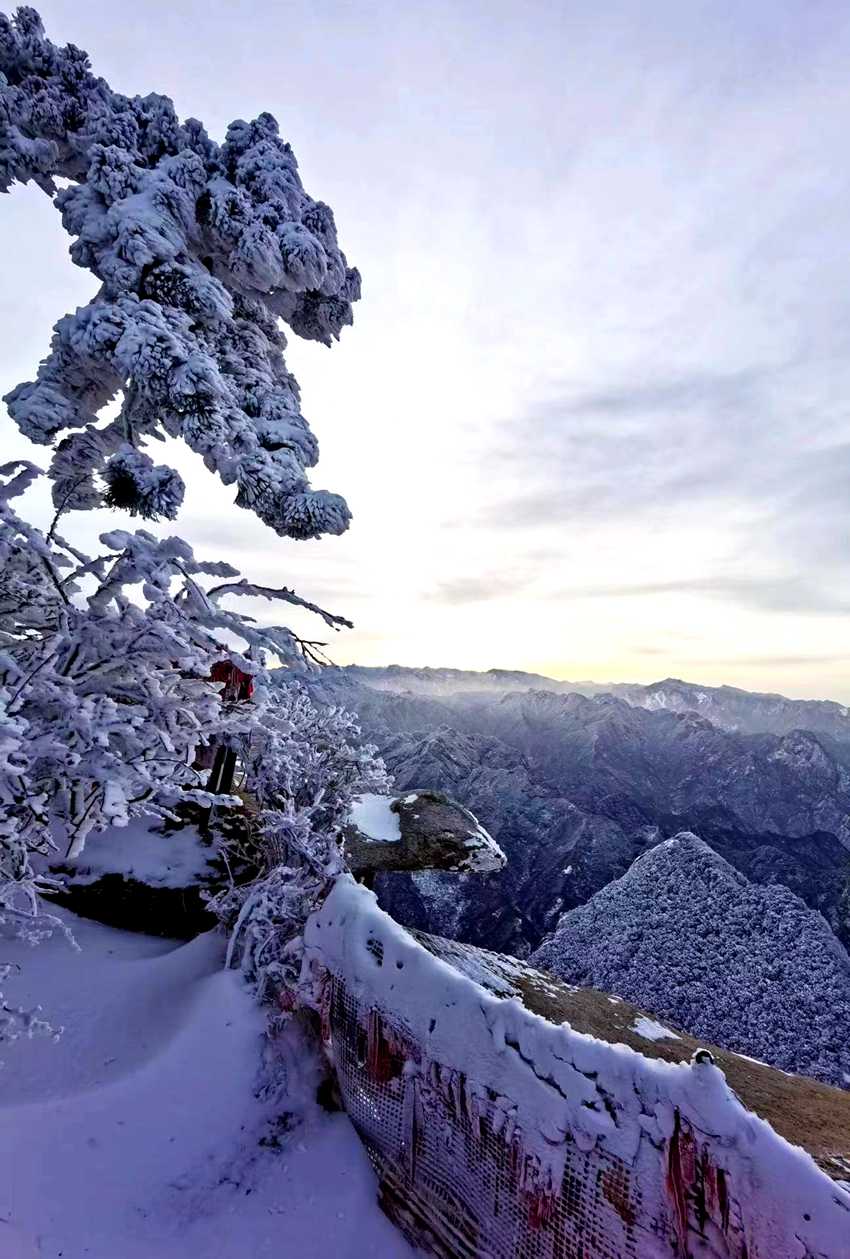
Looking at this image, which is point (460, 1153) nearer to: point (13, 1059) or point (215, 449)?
point (13, 1059)

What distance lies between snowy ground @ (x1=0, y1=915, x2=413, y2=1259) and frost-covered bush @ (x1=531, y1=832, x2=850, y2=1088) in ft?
141

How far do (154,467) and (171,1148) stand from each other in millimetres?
6285

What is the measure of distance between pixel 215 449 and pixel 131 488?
3.46 ft

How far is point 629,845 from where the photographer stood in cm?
8600

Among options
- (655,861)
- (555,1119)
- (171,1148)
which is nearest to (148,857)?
(171,1148)

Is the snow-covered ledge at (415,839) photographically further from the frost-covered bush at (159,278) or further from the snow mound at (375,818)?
the frost-covered bush at (159,278)

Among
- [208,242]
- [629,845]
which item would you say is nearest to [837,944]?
[629,845]

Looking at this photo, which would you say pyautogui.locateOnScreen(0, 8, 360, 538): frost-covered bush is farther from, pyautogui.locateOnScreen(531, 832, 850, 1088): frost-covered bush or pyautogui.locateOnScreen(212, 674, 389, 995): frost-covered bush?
pyautogui.locateOnScreen(531, 832, 850, 1088): frost-covered bush

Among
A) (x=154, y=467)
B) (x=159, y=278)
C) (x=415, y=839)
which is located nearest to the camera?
(x=154, y=467)

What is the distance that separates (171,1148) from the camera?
4145mm

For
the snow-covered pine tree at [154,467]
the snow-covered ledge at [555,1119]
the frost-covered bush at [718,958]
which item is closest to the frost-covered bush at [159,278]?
the snow-covered pine tree at [154,467]

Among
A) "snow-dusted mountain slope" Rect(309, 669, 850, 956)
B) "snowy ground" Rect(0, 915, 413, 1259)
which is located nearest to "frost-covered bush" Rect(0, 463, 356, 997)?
"snowy ground" Rect(0, 915, 413, 1259)

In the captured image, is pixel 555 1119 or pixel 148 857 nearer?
pixel 555 1119

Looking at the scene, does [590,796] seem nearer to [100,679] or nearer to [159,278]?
[159,278]
